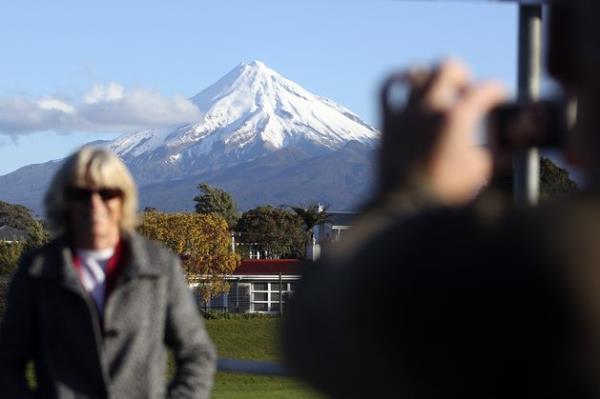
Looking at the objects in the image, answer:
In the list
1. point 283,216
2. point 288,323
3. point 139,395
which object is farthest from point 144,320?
point 283,216

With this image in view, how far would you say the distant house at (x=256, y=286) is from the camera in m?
82.4

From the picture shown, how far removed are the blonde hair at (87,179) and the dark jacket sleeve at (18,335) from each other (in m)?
0.20

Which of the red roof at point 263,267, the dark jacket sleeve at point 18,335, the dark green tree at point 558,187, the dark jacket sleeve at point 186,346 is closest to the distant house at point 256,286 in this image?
the red roof at point 263,267

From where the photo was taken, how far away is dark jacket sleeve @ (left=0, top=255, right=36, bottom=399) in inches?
169

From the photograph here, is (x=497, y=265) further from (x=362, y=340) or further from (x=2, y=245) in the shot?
(x=2, y=245)

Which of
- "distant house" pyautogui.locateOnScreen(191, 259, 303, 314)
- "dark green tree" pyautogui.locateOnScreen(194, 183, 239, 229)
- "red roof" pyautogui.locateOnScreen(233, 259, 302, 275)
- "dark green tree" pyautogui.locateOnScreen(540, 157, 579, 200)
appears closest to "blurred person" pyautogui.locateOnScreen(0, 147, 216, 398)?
"dark green tree" pyautogui.locateOnScreen(540, 157, 579, 200)

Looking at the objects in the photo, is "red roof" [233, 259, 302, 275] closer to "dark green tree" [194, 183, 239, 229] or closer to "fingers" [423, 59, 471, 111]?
"dark green tree" [194, 183, 239, 229]

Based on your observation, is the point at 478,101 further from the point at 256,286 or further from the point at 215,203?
the point at 215,203

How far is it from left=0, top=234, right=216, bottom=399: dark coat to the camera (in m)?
3.08

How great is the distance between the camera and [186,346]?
4.42 meters

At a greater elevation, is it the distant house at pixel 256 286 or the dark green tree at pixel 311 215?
the dark green tree at pixel 311 215

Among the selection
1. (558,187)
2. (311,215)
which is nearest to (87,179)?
(558,187)

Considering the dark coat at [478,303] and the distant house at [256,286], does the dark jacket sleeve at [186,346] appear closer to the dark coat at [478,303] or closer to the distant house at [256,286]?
the dark coat at [478,303]

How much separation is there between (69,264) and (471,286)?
10.7 ft
